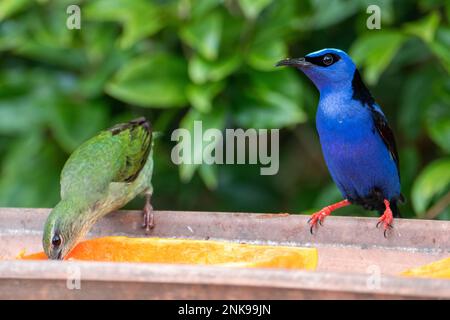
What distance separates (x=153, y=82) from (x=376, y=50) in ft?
3.73

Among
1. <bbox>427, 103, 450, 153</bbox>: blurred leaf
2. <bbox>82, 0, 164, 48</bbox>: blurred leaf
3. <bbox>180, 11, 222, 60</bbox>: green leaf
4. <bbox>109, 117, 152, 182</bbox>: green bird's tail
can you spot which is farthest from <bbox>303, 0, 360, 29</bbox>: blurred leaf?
<bbox>109, 117, 152, 182</bbox>: green bird's tail

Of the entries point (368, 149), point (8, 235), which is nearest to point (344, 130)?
point (368, 149)

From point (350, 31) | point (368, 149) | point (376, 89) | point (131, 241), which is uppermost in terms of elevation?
point (350, 31)

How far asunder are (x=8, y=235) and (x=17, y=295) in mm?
889

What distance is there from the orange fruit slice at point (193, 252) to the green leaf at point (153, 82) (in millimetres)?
1803

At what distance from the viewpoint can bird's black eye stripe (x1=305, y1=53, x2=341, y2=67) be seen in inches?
127

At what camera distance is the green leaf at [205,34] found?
13.8ft

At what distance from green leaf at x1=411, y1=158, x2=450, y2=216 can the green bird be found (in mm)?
1222

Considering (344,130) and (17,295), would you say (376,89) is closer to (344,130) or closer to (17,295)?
(344,130)

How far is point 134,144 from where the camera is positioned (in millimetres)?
3781

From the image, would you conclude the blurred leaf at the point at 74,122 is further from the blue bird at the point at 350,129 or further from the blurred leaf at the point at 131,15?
the blue bird at the point at 350,129

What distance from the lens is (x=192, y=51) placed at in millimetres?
4645

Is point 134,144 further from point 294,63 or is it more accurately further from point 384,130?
point 384,130

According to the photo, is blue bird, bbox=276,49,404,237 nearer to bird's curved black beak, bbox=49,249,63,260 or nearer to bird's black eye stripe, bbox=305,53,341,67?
bird's black eye stripe, bbox=305,53,341,67
